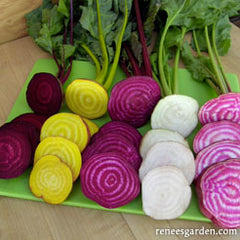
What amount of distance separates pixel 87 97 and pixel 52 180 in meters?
0.37

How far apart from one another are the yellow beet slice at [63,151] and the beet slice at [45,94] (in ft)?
0.70

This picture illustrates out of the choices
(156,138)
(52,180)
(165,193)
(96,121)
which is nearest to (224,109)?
(156,138)

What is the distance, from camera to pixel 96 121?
1.21 metres

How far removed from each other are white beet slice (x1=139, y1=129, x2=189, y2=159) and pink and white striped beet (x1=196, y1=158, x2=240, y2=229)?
14 centimetres

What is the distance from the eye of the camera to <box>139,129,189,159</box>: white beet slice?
976 mm

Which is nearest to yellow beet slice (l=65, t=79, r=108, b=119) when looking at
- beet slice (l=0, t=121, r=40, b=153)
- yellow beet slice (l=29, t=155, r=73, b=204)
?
beet slice (l=0, t=121, r=40, b=153)

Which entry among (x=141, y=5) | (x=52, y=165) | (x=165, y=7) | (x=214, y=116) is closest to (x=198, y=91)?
(x=214, y=116)

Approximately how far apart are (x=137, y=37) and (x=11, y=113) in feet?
1.96

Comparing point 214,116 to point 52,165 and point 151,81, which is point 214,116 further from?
point 52,165

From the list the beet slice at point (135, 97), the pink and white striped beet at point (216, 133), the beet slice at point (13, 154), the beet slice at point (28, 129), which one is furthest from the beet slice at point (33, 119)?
the pink and white striped beet at point (216, 133)

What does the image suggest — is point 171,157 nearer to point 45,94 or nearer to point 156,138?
point 156,138

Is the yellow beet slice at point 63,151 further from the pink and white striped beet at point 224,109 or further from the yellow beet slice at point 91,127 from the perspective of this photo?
the pink and white striped beet at point 224,109

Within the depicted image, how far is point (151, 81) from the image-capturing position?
3.63 ft

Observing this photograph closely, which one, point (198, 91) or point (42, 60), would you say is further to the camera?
Answer: point (42, 60)
